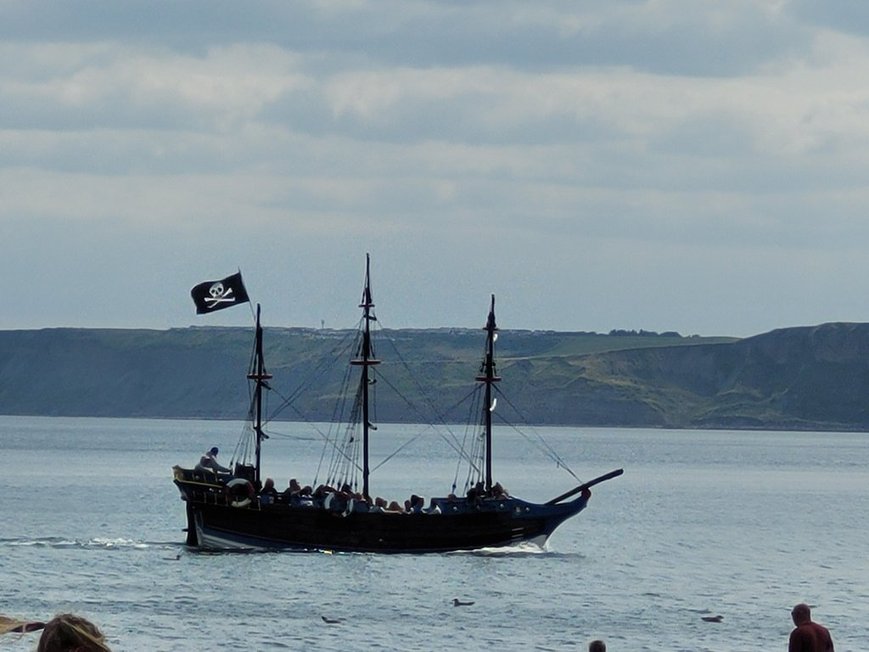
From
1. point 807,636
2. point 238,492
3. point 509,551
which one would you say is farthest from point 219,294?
point 807,636

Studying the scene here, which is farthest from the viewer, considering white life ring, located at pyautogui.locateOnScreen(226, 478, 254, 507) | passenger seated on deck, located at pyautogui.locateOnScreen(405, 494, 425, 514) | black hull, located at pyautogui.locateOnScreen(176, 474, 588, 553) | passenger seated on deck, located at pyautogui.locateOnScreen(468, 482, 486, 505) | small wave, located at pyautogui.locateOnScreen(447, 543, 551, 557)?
small wave, located at pyautogui.locateOnScreen(447, 543, 551, 557)

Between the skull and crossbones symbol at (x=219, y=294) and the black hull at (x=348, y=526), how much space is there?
661cm

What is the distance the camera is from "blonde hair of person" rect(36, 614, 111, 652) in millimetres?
8427

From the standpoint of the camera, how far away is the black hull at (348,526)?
61.8 meters

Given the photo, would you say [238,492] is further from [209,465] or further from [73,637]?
[73,637]

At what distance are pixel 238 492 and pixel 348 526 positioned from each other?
401cm

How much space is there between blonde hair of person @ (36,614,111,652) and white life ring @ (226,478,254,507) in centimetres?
5254

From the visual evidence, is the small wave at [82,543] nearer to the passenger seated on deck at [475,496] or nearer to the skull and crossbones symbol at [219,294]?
the skull and crossbones symbol at [219,294]

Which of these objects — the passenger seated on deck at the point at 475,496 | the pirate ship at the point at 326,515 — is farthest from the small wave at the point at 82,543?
the passenger seated on deck at the point at 475,496

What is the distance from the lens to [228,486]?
60844 mm

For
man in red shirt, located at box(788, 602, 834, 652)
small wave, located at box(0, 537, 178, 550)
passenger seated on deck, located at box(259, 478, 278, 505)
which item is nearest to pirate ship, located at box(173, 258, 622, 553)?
passenger seated on deck, located at box(259, 478, 278, 505)

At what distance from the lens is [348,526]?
6228cm

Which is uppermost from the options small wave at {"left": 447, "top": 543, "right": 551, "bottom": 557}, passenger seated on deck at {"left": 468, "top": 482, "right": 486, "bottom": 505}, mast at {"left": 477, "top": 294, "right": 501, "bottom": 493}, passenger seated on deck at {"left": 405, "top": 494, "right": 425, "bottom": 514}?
mast at {"left": 477, "top": 294, "right": 501, "bottom": 493}

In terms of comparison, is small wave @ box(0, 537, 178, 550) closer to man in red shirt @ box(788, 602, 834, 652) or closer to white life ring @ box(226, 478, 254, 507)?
white life ring @ box(226, 478, 254, 507)
